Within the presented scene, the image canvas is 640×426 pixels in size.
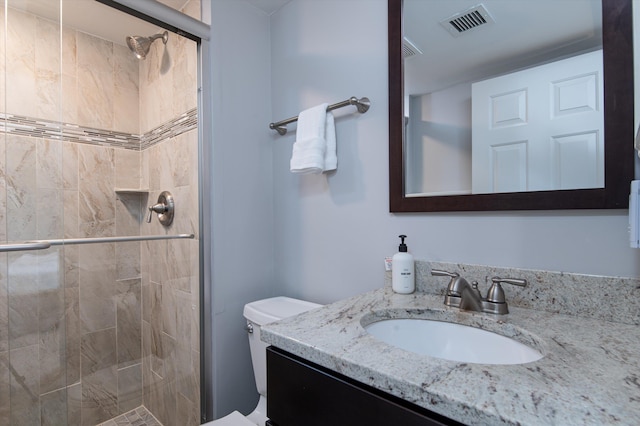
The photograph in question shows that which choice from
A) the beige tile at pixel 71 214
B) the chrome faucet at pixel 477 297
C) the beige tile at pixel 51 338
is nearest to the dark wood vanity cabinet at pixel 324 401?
the chrome faucet at pixel 477 297

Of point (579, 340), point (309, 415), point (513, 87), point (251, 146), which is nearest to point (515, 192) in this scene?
point (513, 87)

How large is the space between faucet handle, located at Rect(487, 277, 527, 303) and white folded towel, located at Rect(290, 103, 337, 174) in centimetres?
73

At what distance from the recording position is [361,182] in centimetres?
127

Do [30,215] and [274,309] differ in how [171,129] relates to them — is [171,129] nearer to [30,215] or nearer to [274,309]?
[30,215]

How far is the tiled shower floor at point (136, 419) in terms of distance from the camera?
173 centimetres

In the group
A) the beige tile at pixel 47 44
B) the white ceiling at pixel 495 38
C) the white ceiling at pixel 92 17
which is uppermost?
the white ceiling at pixel 92 17

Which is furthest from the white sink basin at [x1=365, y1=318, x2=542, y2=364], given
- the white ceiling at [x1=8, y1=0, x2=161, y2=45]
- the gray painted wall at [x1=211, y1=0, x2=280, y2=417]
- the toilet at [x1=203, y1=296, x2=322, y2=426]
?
the white ceiling at [x1=8, y1=0, x2=161, y2=45]

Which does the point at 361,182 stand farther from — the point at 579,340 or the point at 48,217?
the point at 48,217

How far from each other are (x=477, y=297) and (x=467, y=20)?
2.87 ft

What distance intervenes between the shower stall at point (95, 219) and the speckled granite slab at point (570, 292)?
3.91ft

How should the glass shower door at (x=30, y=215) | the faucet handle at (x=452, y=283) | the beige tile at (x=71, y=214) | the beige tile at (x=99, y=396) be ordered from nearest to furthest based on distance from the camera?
the faucet handle at (x=452, y=283)
the glass shower door at (x=30, y=215)
the beige tile at (x=71, y=214)
the beige tile at (x=99, y=396)

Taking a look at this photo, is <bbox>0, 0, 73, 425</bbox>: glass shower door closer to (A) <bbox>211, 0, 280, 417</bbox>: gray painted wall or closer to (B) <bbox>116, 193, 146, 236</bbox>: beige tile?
(B) <bbox>116, 193, 146, 236</bbox>: beige tile

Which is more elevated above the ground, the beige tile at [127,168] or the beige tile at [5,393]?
the beige tile at [127,168]

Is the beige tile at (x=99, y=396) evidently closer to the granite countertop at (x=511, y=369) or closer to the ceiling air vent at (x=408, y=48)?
the granite countertop at (x=511, y=369)
